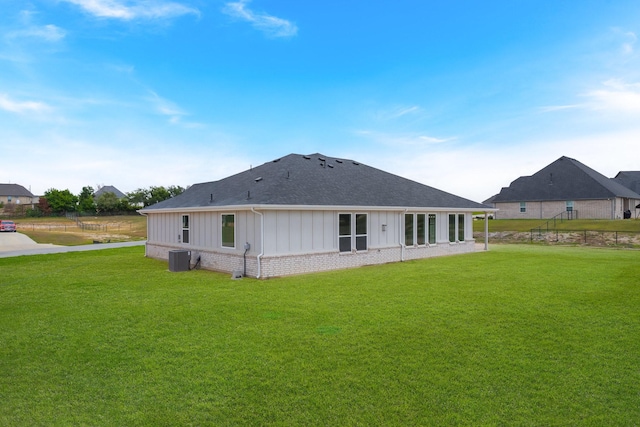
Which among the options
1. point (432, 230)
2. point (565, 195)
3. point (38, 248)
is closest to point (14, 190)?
point (38, 248)

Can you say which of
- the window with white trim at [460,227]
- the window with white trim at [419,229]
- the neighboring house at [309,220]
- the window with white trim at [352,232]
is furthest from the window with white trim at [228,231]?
the window with white trim at [460,227]

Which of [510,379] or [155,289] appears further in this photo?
[155,289]

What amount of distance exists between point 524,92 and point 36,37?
77.2ft

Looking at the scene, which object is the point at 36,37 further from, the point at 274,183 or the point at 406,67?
the point at 406,67

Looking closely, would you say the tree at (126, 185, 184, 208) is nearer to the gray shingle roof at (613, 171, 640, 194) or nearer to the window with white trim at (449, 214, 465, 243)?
the window with white trim at (449, 214, 465, 243)

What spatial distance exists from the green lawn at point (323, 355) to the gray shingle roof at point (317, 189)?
4199 mm

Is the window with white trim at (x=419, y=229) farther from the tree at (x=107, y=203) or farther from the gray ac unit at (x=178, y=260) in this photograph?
the tree at (x=107, y=203)

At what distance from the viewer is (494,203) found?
4612 centimetres

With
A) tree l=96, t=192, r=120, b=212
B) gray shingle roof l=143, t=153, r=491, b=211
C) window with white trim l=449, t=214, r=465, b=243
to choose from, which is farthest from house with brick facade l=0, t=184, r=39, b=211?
window with white trim l=449, t=214, r=465, b=243

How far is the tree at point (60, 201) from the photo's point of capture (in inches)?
2958

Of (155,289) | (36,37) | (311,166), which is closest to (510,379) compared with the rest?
(155,289)

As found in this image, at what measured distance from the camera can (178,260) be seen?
571 inches

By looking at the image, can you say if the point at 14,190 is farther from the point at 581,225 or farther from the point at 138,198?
the point at 581,225

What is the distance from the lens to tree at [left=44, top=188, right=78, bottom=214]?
2958 inches
